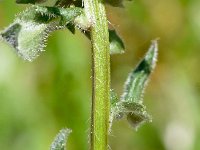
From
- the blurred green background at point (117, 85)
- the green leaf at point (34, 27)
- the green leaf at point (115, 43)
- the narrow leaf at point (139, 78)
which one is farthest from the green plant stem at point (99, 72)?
the blurred green background at point (117, 85)

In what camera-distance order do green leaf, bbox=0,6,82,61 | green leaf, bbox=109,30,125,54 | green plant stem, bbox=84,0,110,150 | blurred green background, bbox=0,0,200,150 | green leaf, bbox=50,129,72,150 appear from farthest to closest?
1. blurred green background, bbox=0,0,200,150
2. green leaf, bbox=109,30,125,54
3. green leaf, bbox=50,129,72,150
4. green plant stem, bbox=84,0,110,150
5. green leaf, bbox=0,6,82,61

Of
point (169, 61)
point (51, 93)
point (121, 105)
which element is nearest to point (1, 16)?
point (51, 93)

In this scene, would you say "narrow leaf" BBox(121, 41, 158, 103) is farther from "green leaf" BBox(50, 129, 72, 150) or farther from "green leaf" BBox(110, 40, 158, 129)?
"green leaf" BBox(50, 129, 72, 150)

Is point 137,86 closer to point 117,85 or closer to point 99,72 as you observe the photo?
point 99,72

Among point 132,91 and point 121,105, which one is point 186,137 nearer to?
point 132,91

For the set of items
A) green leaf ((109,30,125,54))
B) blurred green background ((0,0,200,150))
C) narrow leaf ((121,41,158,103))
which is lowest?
blurred green background ((0,0,200,150))

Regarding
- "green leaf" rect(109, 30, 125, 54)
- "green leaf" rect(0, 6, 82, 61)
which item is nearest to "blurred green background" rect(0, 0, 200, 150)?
"green leaf" rect(109, 30, 125, 54)
